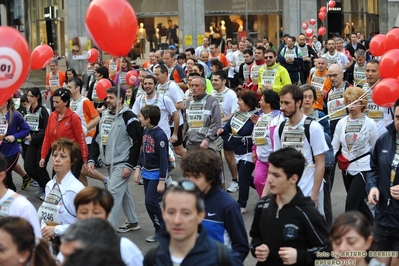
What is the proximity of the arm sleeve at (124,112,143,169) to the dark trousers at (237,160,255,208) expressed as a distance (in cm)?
180

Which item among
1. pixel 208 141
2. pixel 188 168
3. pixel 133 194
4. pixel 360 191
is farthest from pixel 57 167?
pixel 133 194

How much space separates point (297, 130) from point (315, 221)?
242 centimetres

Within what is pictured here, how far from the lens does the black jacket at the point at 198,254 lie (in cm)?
409

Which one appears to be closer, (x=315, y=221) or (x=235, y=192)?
(x=315, y=221)

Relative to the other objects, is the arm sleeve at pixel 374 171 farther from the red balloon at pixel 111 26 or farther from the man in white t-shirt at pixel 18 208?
the man in white t-shirt at pixel 18 208

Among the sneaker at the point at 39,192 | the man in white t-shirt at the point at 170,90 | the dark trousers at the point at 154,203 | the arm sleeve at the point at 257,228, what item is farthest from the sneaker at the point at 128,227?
the arm sleeve at the point at 257,228

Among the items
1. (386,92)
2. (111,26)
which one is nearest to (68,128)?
(111,26)

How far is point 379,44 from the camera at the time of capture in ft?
39.0

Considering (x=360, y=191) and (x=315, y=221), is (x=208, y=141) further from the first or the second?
(x=315, y=221)

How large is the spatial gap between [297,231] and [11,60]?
111 inches

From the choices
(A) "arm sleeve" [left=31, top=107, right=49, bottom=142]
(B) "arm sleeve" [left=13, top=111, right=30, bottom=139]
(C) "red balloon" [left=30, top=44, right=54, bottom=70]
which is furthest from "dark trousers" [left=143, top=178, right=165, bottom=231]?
(C) "red balloon" [left=30, top=44, right=54, bottom=70]

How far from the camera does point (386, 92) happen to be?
880 cm

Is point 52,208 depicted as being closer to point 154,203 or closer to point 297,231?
point 297,231

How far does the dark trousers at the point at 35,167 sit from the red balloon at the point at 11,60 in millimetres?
5398
